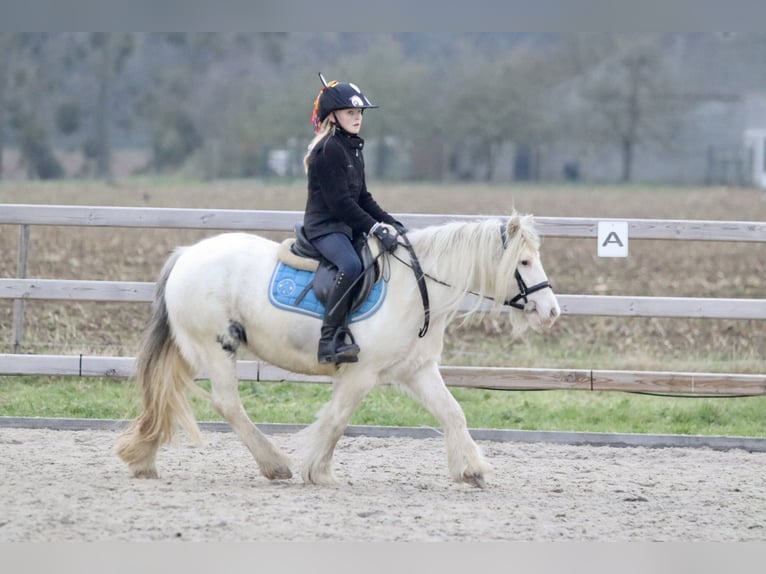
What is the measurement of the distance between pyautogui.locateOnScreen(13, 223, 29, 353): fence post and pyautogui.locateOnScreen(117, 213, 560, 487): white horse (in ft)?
7.92

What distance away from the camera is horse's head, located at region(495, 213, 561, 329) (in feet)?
21.3

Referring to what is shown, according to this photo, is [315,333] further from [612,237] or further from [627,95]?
[627,95]

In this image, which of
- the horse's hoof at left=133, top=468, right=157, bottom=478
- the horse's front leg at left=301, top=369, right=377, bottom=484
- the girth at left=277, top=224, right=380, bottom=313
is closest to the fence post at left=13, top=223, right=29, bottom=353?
the horse's hoof at left=133, top=468, right=157, bottom=478

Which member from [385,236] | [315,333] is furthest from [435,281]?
[315,333]

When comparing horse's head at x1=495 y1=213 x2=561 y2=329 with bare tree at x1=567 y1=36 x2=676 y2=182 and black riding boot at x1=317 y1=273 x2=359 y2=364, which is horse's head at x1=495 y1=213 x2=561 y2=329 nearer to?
black riding boot at x1=317 y1=273 x2=359 y2=364

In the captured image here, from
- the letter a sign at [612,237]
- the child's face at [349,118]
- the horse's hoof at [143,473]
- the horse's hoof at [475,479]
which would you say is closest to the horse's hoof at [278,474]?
the horse's hoof at [143,473]

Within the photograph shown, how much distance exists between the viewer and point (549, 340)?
38.5 feet

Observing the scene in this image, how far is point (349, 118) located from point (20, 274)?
11.9 ft

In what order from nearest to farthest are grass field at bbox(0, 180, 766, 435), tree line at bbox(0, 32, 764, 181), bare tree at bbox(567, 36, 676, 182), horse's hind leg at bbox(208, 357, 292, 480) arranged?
horse's hind leg at bbox(208, 357, 292, 480)
grass field at bbox(0, 180, 766, 435)
tree line at bbox(0, 32, 764, 181)
bare tree at bbox(567, 36, 676, 182)

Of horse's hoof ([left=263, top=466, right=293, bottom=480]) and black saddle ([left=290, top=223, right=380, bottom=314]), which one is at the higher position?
black saddle ([left=290, top=223, right=380, bottom=314])

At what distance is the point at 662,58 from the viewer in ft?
202

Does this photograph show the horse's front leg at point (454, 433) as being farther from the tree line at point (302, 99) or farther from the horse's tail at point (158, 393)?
the tree line at point (302, 99)

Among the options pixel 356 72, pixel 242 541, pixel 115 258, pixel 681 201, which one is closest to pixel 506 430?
pixel 242 541

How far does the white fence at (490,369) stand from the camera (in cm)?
846
